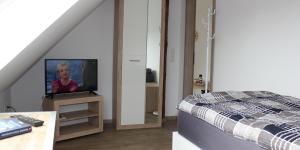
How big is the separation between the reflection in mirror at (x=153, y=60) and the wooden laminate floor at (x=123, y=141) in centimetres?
31

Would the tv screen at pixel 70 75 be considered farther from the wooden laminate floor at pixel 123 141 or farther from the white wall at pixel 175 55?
the white wall at pixel 175 55

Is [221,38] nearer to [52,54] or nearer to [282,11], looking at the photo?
[282,11]

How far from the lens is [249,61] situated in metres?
3.21

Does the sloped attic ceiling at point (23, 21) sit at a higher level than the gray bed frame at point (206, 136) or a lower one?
higher

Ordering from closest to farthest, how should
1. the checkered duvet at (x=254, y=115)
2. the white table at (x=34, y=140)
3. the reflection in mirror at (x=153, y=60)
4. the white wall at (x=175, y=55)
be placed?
the white table at (x=34, y=140) → the checkered duvet at (x=254, y=115) → the reflection in mirror at (x=153, y=60) → the white wall at (x=175, y=55)

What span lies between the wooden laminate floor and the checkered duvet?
128cm

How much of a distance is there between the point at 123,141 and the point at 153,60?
4.15 ft

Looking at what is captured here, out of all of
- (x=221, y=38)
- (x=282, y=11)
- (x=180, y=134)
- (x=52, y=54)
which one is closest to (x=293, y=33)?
(x=282, y=11)

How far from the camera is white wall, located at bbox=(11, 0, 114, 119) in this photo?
155 inches

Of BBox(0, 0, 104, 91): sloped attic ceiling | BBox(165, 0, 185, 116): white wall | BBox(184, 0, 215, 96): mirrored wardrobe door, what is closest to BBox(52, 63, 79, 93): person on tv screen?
BBox(165, 0, 185, 116): white wall

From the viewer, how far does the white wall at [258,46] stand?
8.74ft

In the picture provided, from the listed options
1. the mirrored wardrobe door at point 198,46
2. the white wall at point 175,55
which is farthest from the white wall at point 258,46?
the white wall at point 175,55

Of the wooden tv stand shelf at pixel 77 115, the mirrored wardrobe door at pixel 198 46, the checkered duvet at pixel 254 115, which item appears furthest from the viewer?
the mirrored wardrobe door at pixel 198 46

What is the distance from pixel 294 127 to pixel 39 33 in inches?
57.0
